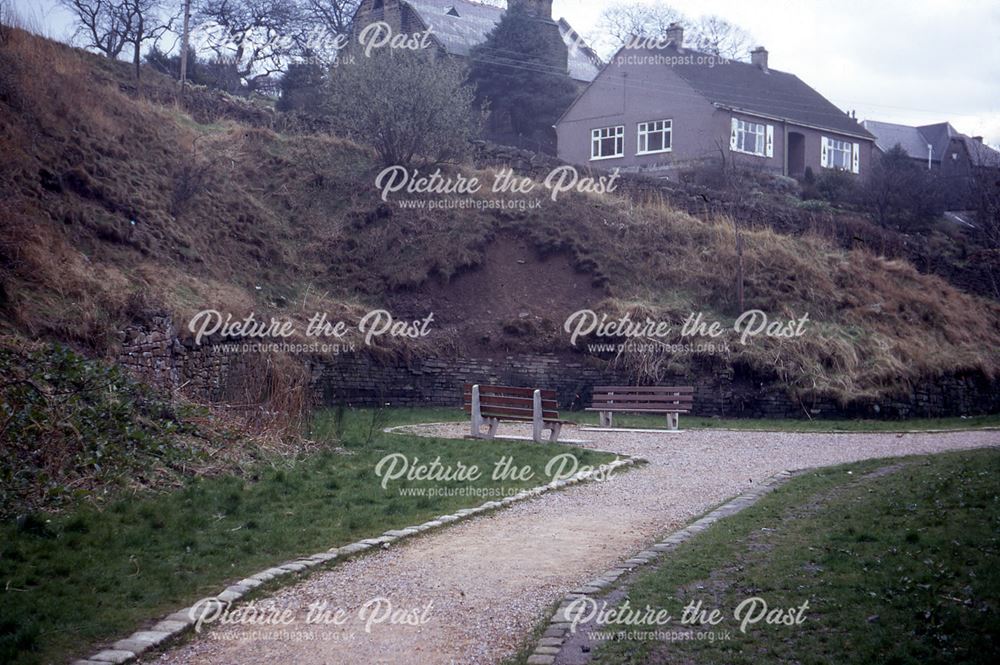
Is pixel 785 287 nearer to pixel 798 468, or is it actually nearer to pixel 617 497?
pixel 798 468

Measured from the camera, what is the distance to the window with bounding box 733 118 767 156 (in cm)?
3988

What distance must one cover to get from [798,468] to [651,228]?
1748 centimetres

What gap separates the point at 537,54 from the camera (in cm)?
4328

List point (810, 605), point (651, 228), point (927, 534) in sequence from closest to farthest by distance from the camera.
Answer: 1. point (810, 605)
2. point (927, 534)
3. point (651, 228)

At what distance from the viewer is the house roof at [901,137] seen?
2420 inches

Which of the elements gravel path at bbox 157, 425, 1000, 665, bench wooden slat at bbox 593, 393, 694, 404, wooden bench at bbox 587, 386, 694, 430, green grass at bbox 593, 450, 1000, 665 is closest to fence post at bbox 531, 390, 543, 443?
gravel path at bbox 157, 425, 1000, 665

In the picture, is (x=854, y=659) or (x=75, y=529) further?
(x=75, y=529)

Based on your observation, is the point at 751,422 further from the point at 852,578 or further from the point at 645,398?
the point at 852,578

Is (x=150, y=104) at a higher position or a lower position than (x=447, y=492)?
higher

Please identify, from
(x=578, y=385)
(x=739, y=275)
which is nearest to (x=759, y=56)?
(x=739, y=275)

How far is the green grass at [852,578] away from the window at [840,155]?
122 feet

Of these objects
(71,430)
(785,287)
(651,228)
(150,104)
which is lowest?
(71,430)

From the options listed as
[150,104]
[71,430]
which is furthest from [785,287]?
[71,430]

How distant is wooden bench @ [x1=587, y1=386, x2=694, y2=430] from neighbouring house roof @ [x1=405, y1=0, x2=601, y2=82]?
28.7m
